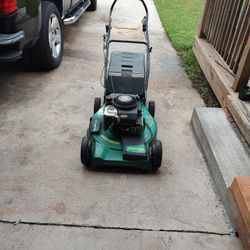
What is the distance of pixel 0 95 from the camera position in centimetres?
390

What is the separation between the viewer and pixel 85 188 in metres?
2.63

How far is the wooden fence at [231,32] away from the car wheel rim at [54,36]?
2.08m

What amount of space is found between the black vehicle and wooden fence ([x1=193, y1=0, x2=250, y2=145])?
1.99 metres

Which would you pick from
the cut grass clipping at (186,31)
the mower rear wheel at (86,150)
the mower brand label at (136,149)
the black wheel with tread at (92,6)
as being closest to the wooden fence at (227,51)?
the cut grass clipping at (186,31)

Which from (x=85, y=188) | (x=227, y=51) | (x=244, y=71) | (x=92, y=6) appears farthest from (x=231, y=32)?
(x=92, y=6)

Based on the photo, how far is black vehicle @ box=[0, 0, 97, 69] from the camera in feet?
10.6

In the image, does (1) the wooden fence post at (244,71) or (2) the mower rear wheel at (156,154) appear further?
(1) the wooden fence post at (244,71)

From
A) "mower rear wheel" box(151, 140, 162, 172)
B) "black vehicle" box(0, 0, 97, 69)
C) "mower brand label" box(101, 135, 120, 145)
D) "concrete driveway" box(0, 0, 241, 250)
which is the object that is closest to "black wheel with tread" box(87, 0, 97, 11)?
"black vehicle" box(0, 0, 97, 69)

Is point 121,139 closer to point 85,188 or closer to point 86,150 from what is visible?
point 86,150

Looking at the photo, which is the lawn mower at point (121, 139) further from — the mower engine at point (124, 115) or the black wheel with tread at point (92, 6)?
the black wheel with tread at point (92, 6)

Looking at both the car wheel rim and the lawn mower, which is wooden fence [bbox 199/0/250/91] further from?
the car wheel rim

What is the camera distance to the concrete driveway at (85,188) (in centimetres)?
226

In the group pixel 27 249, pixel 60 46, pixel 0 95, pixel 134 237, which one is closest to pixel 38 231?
pixel 27 249

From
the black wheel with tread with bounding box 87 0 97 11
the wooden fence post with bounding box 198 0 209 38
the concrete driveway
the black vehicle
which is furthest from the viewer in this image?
the black wheel with tread with bounding box 87 0 97 11
